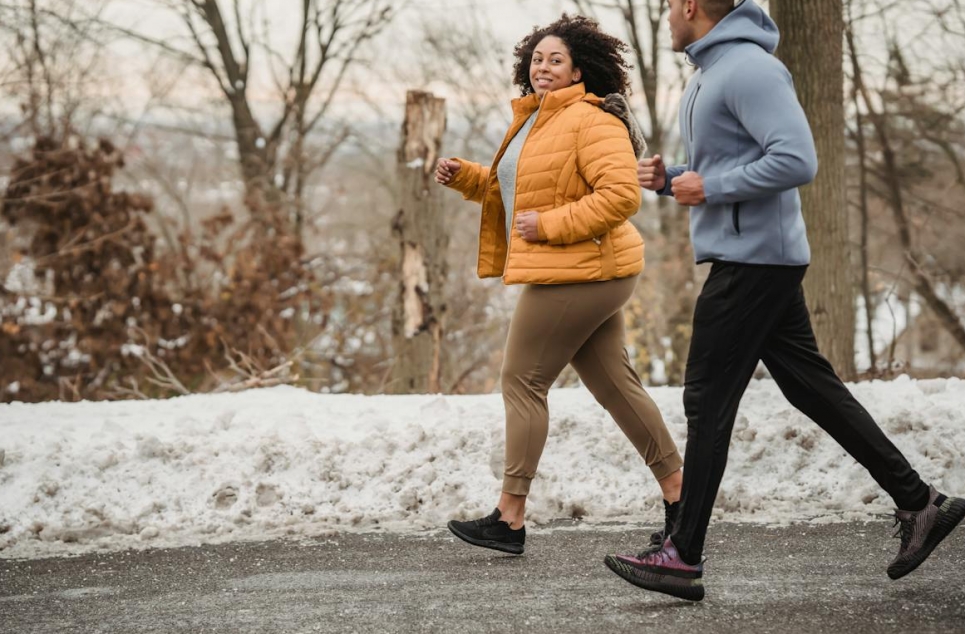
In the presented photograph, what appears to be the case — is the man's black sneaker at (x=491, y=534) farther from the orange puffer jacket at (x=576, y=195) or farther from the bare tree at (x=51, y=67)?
the bare tree at (x=51, y=67)

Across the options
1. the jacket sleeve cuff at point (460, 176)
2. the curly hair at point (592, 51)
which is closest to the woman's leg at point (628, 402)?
the jacket sleeve cuff at point (460, 176)

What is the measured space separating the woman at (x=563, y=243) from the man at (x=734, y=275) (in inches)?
18.0

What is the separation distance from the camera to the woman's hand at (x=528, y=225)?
394 centimetres

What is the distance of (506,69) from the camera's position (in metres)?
20.0

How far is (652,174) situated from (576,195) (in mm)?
424

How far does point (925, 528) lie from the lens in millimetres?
3490

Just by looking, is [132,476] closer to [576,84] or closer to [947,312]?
[576,84]

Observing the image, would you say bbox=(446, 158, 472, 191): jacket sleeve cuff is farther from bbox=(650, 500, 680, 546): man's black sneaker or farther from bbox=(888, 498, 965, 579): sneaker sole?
bbox=(888, 498, 965, 579): sneaker sole

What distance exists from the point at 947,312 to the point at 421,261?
8821 millimetres

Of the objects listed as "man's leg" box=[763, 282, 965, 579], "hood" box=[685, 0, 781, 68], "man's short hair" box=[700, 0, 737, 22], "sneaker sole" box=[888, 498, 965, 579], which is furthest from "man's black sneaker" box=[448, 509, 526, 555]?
"man's short hair" box=[700, 0, 737, 22]

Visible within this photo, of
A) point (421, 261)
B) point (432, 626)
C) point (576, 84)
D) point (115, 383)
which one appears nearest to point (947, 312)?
point (421, 261)

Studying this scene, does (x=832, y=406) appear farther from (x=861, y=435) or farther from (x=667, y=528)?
(x=667, y=528)

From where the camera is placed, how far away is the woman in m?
3.94

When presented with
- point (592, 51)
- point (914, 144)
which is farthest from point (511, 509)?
point (914, 144)
